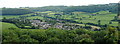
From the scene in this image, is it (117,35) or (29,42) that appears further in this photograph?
(117,35)

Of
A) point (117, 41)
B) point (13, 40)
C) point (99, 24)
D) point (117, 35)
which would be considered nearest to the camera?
point (13, 40)

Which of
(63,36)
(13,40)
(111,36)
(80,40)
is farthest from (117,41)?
(13,40)

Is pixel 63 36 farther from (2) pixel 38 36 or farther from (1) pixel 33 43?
(1) pixel 33 43

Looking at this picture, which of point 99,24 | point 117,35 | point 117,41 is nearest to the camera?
point 117,41

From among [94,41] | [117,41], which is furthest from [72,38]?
[117,41]

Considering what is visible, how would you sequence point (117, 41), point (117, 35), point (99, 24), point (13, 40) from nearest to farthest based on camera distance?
point (13, 40)
point (117, 41)
point (117, 35)
point (99, 24)

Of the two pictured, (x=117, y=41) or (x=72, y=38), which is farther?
(x=72, y=38)

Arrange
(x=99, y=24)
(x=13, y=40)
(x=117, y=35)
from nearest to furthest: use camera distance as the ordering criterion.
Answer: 1. (x=13, y=40)
2. (x=117, y=35)
3. (x=99, y=24)

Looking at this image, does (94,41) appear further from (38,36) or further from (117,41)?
(38,36)

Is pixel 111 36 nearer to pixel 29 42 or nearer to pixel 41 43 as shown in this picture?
pixel 41 43
